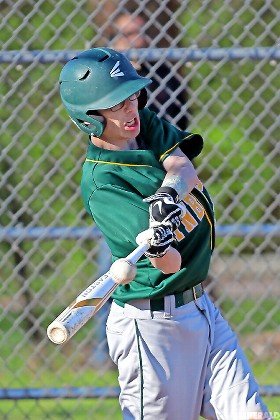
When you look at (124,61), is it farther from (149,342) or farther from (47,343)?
(47,343)

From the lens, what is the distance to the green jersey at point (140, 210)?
3.46m

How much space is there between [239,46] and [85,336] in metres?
1.68

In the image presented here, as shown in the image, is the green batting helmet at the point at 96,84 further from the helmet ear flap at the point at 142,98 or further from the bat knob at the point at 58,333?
the bat knob at the point at 58,333

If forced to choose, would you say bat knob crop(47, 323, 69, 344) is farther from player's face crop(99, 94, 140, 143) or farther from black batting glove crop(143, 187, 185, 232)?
player's face crop(99, 94, 140, 143)

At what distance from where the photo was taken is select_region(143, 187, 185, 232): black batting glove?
3.23m

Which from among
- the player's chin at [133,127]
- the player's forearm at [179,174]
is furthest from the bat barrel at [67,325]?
the player's chin at [133,127]

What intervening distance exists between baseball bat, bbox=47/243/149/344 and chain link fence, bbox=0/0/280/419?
206 cm

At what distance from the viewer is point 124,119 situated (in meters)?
3.49

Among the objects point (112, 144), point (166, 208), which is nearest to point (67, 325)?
point (166, 208)

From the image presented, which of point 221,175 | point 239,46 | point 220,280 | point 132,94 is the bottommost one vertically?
point 220,280

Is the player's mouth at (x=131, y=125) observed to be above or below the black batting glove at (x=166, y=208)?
above

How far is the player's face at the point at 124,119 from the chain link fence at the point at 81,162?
152 cm

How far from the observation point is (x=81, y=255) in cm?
544

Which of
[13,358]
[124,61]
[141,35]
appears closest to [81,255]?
[13,358]
